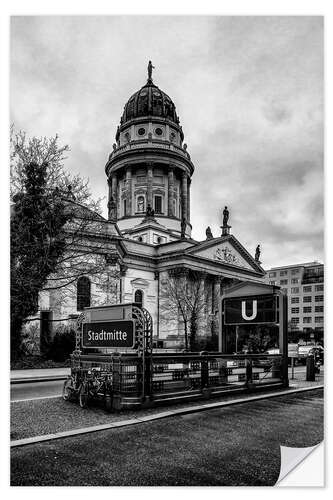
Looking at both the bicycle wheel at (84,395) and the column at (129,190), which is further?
the column at (129,190)

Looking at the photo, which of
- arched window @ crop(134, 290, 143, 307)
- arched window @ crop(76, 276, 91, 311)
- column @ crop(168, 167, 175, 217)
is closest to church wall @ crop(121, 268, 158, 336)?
arched window @ crop(134, 290, 143, 307)

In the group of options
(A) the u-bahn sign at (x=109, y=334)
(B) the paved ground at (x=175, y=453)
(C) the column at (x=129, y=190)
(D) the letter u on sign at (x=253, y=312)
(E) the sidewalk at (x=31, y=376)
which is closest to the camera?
(B) the paved ground at (x=175, y=453)

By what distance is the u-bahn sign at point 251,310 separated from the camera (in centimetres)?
1237

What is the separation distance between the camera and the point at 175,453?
6.29 m

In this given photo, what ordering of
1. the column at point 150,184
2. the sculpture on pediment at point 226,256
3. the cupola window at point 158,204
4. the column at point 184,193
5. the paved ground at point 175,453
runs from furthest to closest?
the cupola window at point 158,204 → the column at point 184,193 → the column at point 150,184 → the sculpture on pediment at point 226,256 → the paved ground at point 175,453

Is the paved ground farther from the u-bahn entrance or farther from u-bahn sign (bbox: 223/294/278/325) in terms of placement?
u-bahn sign (bbox: 223/294/278/325)

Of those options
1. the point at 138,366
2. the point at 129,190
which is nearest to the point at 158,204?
the point at 129,190

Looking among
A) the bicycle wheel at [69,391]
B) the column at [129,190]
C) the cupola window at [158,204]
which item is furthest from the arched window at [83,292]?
the cupola window at [158,204]

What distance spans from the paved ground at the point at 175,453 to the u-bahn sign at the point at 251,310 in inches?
158

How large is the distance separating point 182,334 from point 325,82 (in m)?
33.2

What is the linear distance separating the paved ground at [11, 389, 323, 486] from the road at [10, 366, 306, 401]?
180 inches

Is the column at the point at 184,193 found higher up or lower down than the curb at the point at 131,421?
higher up

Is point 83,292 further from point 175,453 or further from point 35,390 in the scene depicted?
point 175,453

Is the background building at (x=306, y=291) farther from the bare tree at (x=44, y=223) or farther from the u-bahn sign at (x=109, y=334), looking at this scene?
the bare tree at (x=44, y=223)
